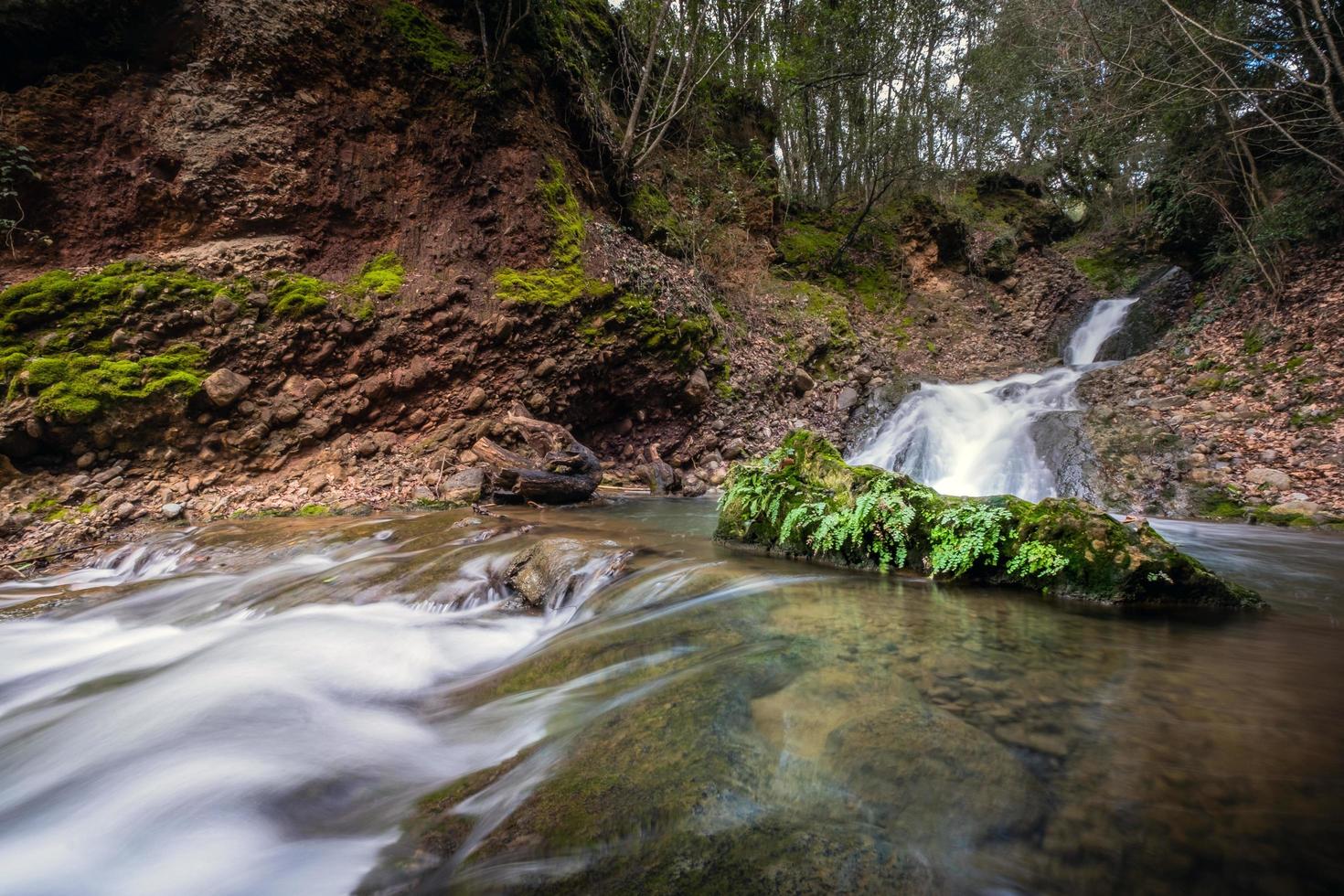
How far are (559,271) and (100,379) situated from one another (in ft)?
19.1

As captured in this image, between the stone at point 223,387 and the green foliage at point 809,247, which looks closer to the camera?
the stone at point 223,387

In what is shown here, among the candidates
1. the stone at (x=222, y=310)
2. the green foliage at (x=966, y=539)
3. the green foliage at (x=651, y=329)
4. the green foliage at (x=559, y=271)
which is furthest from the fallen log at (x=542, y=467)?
the green foliage at (x=966, y=539)

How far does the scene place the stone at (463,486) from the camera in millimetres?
7223

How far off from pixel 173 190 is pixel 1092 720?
35.4ft

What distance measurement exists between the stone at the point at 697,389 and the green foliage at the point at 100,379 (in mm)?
6999

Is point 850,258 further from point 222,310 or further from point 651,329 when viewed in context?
point 222,310

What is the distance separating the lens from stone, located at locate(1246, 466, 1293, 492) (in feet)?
23.5

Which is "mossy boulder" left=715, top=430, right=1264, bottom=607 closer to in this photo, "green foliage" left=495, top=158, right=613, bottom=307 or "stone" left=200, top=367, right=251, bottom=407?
"green foliage" left=495, top=158, right=613, bottom=307

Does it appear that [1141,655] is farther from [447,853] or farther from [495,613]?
[495,613]

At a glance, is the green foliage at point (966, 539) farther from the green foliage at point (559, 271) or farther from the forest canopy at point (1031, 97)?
the forest canopy at point (1031, 97)

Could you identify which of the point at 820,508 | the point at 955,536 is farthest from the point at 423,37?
the point at 955,536

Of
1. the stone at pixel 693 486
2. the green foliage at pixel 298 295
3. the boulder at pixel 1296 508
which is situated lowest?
the stone at pixel 693 486

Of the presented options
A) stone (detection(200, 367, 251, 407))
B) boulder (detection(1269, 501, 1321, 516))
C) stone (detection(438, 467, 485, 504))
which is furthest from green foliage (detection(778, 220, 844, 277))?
stone (detection(200, 367, 251, 407))

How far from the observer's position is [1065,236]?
1983 cm
